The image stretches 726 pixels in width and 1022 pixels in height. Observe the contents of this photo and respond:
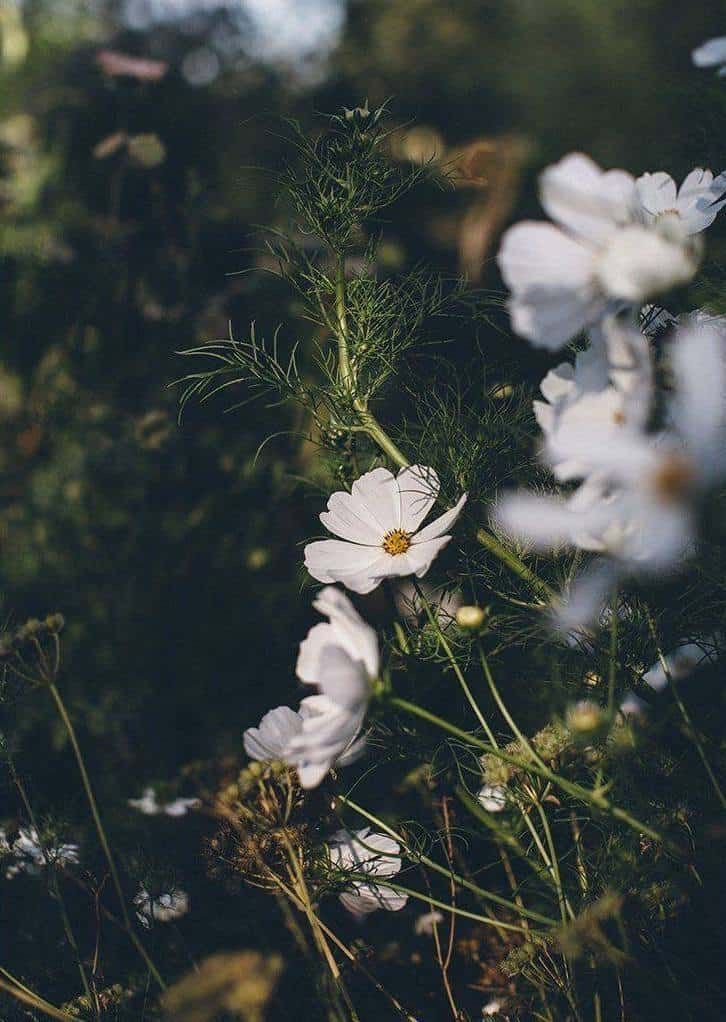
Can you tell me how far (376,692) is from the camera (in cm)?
40

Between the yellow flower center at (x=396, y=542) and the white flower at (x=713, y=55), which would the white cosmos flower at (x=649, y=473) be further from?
the white flower at (x=713, y=55)

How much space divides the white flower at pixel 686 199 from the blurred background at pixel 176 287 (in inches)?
6.3

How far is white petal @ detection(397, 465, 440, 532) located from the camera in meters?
0.52

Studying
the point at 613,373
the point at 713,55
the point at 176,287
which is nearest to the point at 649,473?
the point at 613,373

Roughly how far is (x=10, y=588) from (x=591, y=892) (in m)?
0.74

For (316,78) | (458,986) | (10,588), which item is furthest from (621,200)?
(316,78)

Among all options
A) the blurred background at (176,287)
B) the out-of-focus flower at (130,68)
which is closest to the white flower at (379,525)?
the blurred background at (176,287)

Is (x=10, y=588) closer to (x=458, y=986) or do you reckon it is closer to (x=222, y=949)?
(x=222, y=949)

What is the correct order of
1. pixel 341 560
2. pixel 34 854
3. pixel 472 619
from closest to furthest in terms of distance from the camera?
pixel 472 619 → pixel 341 560 → pixel 34 854

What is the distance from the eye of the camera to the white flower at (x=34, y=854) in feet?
2.00

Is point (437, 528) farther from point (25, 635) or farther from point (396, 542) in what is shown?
point (25, 635)

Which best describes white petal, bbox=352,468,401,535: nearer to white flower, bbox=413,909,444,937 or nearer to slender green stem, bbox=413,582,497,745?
slender green stem, bbox=413,582,497,745

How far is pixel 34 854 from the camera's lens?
65 cm

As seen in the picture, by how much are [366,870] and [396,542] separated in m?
0.23
